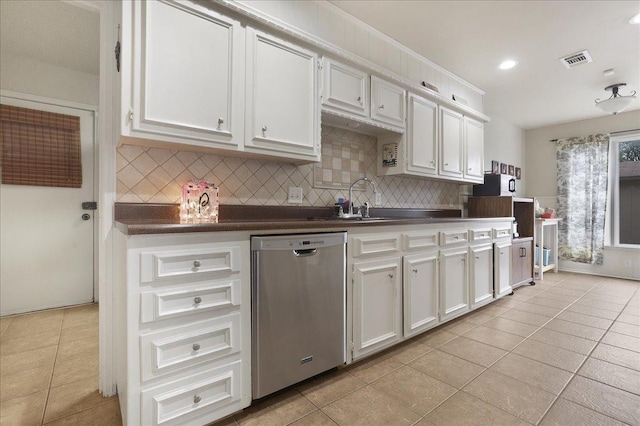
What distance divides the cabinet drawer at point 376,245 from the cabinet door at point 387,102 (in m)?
1.00

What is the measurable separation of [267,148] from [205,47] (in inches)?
23.7

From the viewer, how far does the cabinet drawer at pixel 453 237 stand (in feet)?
8.05

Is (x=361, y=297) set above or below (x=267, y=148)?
below

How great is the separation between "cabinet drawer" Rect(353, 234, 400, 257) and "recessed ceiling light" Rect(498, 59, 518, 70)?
2.49 metres

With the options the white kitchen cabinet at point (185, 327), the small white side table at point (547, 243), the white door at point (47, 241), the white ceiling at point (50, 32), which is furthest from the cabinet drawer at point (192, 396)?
the small white side table at point (547, 243)

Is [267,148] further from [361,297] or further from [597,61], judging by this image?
[597,61]

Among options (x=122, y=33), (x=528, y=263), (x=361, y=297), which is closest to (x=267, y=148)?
(x=122, y=33)

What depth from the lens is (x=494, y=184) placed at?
3791 mm

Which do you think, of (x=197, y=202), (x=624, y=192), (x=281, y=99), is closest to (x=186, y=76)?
(x=281, y=99)

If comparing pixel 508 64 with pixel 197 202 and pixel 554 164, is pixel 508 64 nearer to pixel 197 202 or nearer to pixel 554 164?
pixel 554 164

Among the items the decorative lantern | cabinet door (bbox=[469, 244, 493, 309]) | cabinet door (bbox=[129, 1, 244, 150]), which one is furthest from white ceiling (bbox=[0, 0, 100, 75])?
cabinet door (bbox=[469, 244, 493, 309])

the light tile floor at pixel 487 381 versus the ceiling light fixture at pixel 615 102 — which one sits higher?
the ceiling light fixture at pixel 615 102

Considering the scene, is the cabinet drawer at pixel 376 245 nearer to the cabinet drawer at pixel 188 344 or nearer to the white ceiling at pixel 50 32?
the cabinet drawer at pixel 188 344

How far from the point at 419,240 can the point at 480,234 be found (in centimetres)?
105
